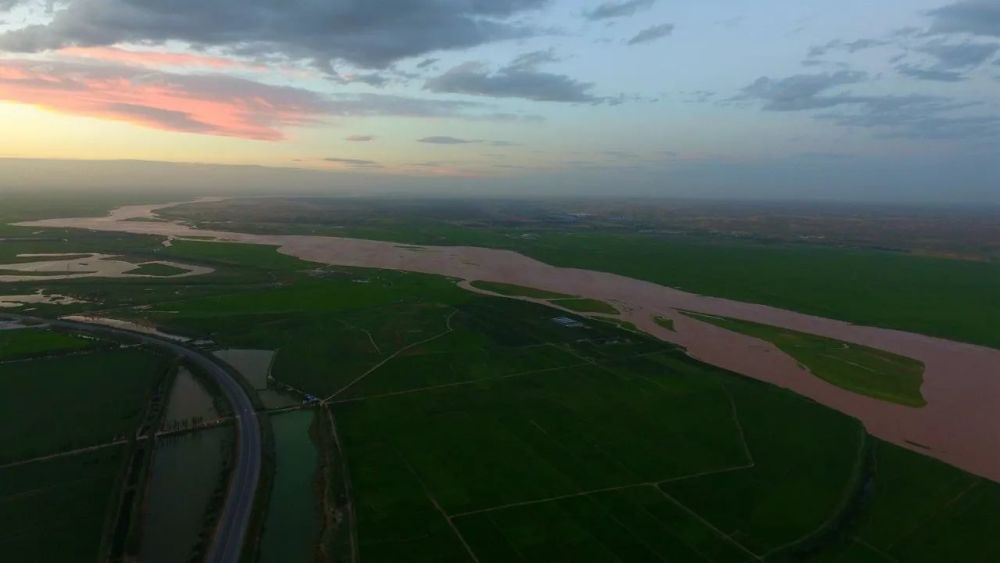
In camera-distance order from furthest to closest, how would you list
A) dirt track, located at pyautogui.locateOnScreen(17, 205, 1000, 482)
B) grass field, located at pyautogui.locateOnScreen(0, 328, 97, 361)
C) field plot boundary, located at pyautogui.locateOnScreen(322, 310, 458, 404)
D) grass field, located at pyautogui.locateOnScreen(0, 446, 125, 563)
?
grass field, located at pyautogui.locateOnScreen(0, 328, 97, 361) < field plot boundary, located at pyautogui.locateOnScreen(322, 310, 458, 404) < dirt track, located at pyautogui.locateOnScreen(17, 205, 1000, 482) < grass field, located at pyautogui.locateOnScreen(0, 446, 125, 563)

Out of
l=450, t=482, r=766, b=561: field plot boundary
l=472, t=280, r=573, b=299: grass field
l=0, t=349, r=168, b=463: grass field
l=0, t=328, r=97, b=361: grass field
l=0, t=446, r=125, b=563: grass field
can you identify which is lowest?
l=0, t=446, r=125, b=563: grass field

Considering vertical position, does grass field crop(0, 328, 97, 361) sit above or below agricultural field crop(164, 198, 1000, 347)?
below

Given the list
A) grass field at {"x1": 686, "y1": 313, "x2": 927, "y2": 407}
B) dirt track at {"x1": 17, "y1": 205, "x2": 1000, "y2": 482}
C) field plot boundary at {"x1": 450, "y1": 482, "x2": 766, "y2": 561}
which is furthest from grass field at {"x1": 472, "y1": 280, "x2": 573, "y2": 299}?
field plot boundary at {"x1": 450, "y1": 482, "x2": 766, "y2": 561}

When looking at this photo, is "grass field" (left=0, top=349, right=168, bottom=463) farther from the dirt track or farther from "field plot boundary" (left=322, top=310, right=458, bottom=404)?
the dirt track

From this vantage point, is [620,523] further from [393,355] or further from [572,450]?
[393,355]

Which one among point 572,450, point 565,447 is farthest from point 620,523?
point 565,447

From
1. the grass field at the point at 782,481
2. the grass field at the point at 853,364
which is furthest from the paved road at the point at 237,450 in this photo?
the grass field at the point at 853,364

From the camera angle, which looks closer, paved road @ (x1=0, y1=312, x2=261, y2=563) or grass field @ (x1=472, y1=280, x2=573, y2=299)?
paved road @ (x1=0, y1=312, x2=261, y2=563)

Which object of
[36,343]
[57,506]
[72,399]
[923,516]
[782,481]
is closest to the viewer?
[57,506]
